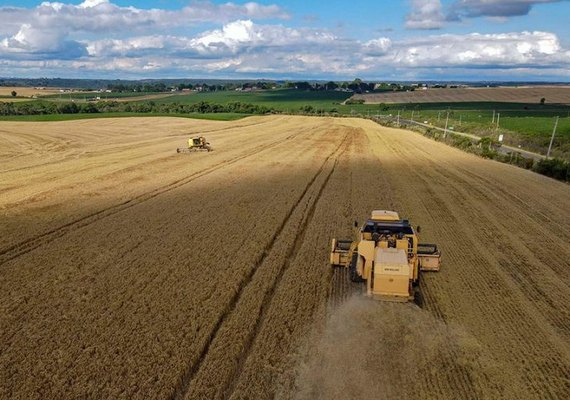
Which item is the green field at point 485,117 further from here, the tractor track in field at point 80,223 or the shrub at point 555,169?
the tractor track in field at point 80,223

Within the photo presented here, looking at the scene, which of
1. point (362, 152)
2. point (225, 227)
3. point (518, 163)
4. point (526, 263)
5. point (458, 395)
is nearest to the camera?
point (458, 395)

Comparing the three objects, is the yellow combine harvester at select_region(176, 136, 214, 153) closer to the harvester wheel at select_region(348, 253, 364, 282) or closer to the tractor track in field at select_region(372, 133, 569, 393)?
the tractor track in field at select_region(372, 133, 569, 393)

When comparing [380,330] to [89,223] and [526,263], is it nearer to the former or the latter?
[526,263]

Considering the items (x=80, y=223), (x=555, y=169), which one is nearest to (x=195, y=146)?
(x=80, y=223)

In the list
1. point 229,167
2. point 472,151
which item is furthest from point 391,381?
point 472,151

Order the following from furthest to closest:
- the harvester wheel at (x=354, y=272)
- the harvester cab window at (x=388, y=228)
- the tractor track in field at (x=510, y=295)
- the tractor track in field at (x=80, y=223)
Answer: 1. the tractor track in field at (x=80, y=223)
2. the harvester cab window at (x=388, y=228)
3. the harvester wheel at (x=354, y=272)
4. the tractor track in field at (x=510, y=295)

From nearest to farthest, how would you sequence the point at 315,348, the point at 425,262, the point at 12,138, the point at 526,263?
the point at 315,348 → the point at 425,262 → the point at 526,263 → the point at 12,138

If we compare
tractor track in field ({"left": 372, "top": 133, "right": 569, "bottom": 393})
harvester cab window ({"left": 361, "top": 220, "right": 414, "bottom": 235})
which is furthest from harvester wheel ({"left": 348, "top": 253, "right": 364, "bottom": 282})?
tractor track in field ({"left": 372, "top": 133, "right": 569, "bottom": 393})

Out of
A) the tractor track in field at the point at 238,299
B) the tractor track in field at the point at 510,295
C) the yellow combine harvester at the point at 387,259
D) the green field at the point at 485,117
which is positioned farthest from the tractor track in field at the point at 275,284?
the green field at the point at 485,117

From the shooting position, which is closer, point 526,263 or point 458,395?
point 458,395
